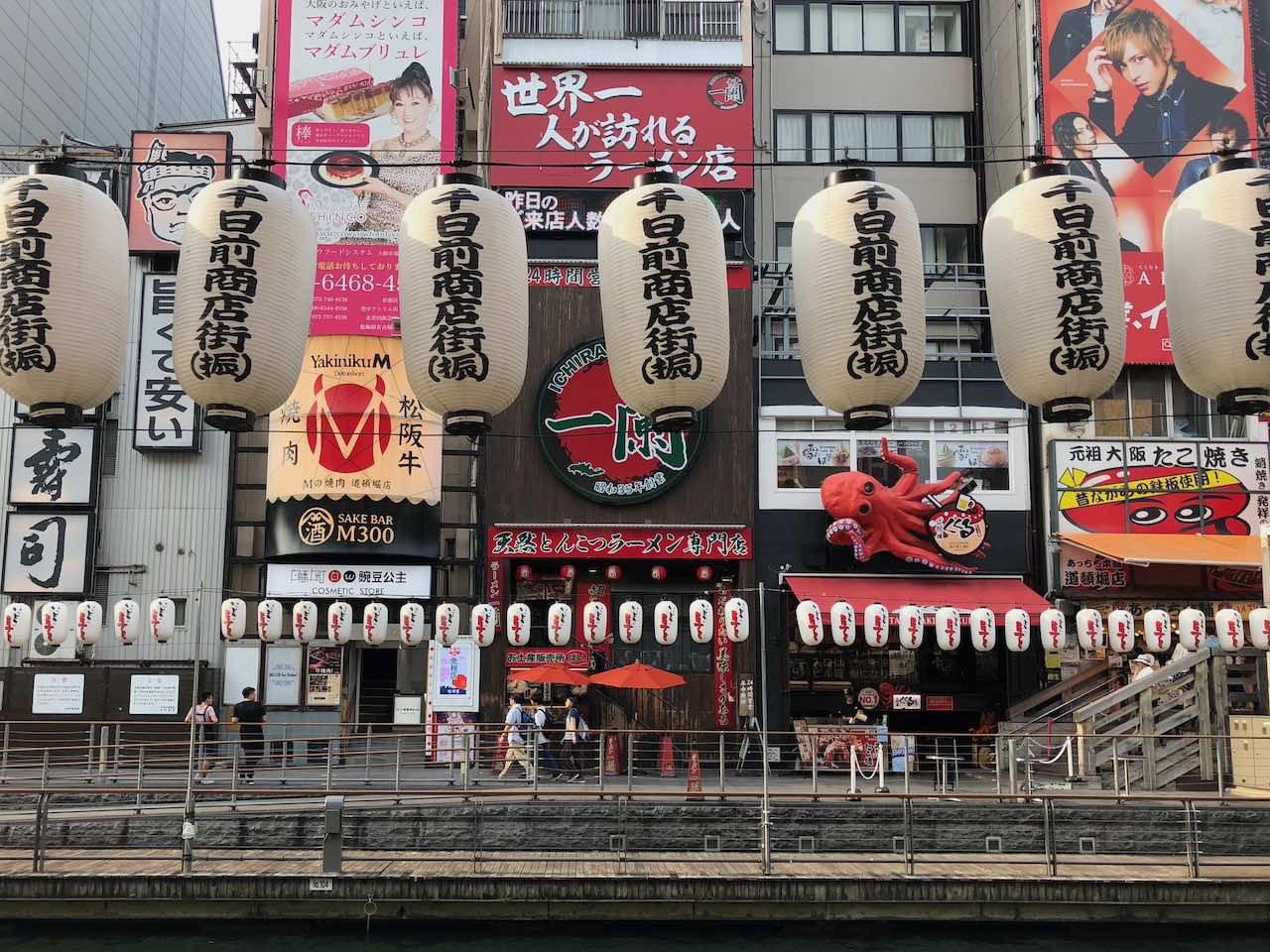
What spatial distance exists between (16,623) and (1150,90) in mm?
27199

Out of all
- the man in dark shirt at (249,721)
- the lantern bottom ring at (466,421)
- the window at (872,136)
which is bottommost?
the man in dark shirt at (249,721)

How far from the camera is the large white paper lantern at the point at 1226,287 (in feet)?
45.0

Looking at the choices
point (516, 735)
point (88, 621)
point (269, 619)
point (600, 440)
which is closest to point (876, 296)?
point (516, 735)

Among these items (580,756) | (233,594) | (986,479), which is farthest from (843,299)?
(233,594)

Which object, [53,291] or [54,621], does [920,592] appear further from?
[53,291]

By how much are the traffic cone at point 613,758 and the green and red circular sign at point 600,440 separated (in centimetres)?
550

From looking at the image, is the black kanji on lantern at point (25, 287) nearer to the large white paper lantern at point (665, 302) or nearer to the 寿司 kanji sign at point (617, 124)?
the large white paper lantern at point (665, 302)

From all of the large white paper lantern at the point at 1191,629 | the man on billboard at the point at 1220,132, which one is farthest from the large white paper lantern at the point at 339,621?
the man on billboard at the point at 1220,132

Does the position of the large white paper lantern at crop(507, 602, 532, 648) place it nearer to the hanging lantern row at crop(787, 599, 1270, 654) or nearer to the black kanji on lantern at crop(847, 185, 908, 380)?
the hanging lantern row at crop(787, 599, 1270, 654)

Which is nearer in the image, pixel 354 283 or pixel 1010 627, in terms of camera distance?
pixel 1010 627

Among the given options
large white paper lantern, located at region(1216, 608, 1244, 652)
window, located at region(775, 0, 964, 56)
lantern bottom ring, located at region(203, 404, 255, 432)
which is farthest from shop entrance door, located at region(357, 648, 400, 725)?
window, located at region(775, 0, 964, 56)

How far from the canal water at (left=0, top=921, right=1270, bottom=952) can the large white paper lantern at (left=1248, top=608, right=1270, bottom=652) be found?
734 centimetres

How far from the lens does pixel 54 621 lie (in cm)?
2406

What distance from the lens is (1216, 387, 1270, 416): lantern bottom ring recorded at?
13.9 metres
